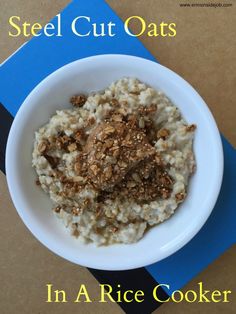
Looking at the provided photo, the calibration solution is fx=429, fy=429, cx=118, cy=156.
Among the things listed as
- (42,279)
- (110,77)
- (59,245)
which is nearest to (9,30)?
(110,77)

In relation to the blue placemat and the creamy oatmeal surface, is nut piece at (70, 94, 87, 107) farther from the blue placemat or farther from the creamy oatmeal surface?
the blue placemat

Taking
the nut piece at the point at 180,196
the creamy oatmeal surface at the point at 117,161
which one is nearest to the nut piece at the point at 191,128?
the creamy oatmeal surface at the point at 117,161

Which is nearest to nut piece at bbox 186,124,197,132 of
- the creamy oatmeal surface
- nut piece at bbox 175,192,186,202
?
the creamy oatmeal surface

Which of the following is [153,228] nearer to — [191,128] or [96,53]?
[191,128]

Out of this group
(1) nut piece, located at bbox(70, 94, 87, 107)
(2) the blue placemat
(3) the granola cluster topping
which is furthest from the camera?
(2) the blue placemat

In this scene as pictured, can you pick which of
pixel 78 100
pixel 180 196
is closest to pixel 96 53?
pixel 78 100

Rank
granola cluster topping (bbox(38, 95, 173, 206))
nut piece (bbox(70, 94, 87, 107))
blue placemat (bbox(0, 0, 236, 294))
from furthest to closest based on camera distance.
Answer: blue placemat (bbox(0, 0, 236, 294)), nut piece (bbox(70, 94, 87, 107)), granola cluster topping (bbox(38, 95, 173, 206))

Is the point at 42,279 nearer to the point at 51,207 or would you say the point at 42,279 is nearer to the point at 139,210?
the point at 51,207
